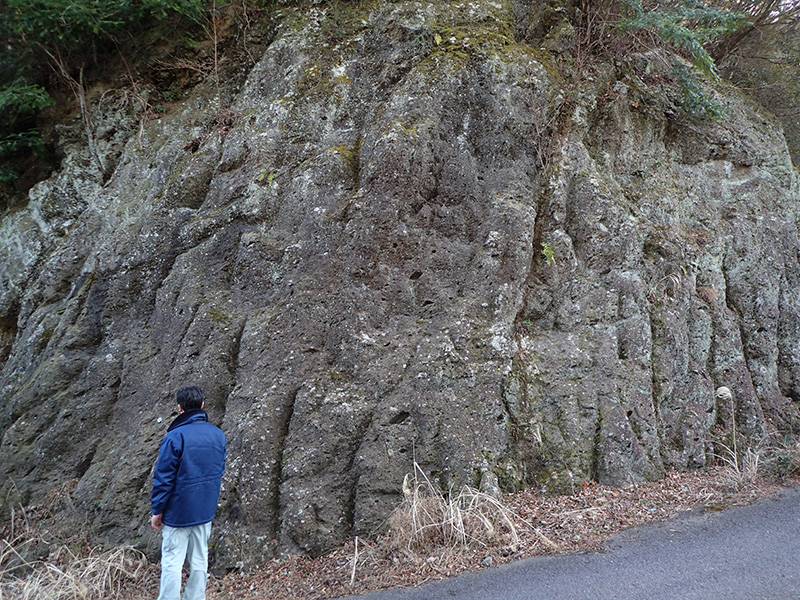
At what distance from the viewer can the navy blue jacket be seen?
4176mm

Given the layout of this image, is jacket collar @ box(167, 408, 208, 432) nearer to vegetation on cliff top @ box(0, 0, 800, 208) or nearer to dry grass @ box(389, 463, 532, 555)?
dry grass @ box(389, 463, 532, 555)

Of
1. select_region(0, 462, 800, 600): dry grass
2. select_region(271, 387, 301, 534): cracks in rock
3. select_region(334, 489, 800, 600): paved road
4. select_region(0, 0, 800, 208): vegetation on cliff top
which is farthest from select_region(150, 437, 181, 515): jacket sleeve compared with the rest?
select_region(0, 0, 800, 208): vegetation on cliff top

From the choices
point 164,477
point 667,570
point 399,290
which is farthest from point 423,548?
point 399,290

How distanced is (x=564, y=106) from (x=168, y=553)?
7.72m

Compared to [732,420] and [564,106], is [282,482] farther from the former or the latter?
[564,106]

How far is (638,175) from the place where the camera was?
8.38 metres

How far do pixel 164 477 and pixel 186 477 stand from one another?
0.54ft

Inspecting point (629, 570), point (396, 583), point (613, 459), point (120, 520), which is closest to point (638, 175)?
point (613, 459)

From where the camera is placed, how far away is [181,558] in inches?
167

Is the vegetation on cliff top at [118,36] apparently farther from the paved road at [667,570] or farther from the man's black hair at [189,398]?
the man's black hair at [189,398]

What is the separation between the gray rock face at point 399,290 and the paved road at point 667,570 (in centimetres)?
104

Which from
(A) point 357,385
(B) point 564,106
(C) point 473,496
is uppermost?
(B) point 564,106

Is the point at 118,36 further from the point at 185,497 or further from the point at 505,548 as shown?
the point at 505,548

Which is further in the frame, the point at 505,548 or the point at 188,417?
the point at 505,548
